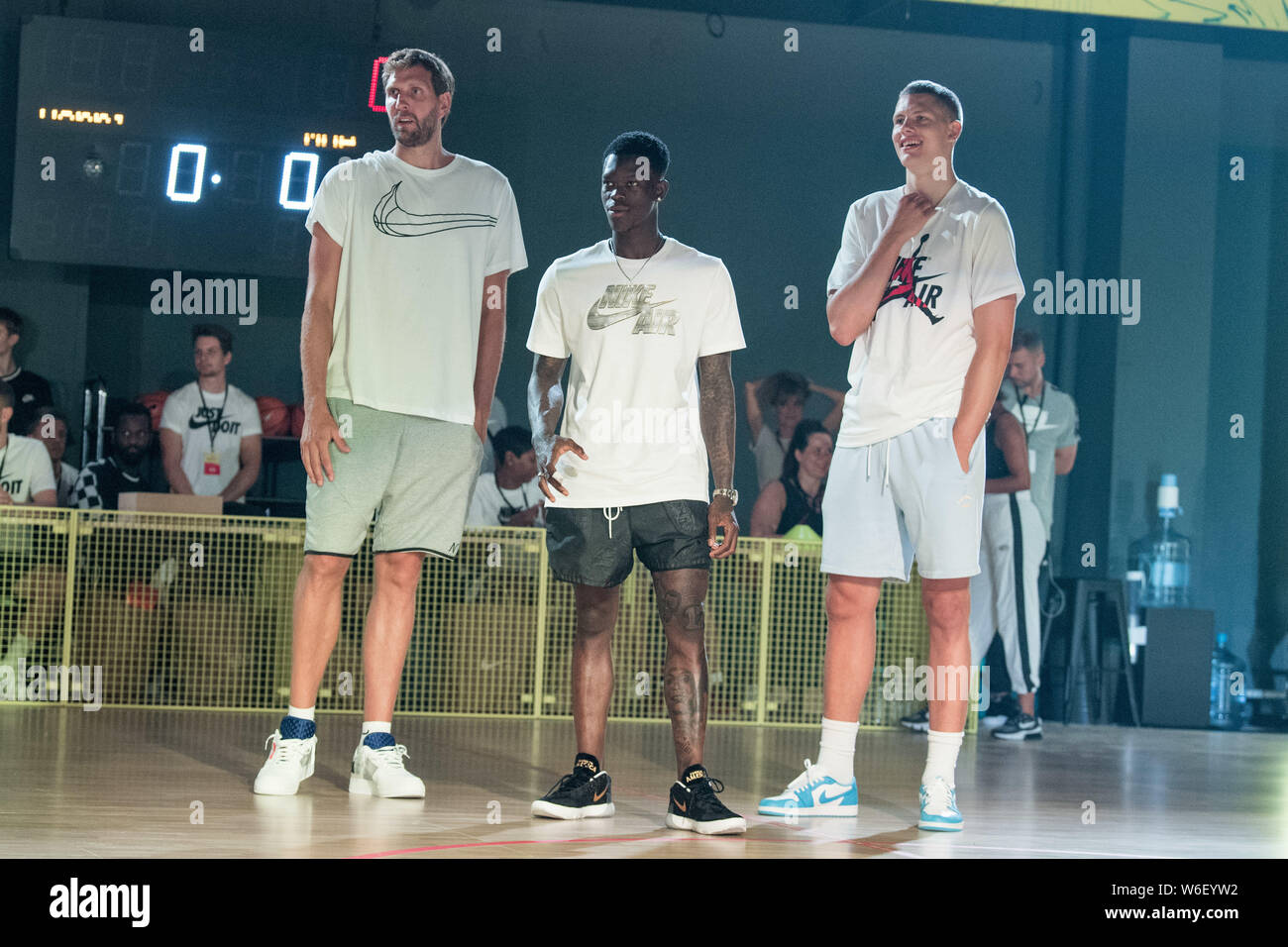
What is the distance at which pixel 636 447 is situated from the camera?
11.3ft

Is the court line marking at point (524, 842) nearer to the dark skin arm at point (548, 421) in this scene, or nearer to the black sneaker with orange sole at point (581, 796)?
the black sneaker with orange sole at point (581, 796)

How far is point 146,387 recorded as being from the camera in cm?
873

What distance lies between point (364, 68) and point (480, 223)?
420cm

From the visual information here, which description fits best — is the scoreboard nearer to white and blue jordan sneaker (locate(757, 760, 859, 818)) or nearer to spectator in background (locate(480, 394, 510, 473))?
spectator in background (locate(480, 394, 510, 473))

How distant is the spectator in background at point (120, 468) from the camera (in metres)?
6.82

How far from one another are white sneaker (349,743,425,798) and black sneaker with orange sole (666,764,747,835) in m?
0.67

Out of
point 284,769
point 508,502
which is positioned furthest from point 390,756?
point 508,502

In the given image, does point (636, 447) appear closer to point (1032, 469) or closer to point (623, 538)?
point (623, 538)

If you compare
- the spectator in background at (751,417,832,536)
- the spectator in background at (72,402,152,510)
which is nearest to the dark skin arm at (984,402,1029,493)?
the spectator in background at (751,417,832,536)

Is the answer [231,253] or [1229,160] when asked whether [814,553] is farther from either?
[1229,160]

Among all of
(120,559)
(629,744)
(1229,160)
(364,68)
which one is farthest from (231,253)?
(1229,160)

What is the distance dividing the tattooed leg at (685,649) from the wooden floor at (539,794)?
0.86ft
